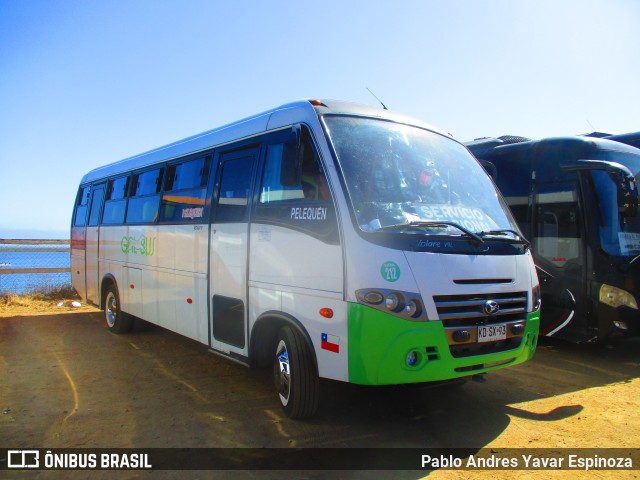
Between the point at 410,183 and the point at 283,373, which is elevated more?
the point at 410,183

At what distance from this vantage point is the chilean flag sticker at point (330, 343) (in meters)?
4.10

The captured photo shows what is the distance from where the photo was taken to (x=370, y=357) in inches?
153

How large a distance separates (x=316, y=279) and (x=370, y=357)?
846 millimetres

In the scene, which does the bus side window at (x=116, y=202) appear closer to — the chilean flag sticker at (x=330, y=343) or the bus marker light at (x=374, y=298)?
the chilean flag sticker at (x=330, y=343)

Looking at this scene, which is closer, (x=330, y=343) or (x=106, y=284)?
(x=330, y=343)

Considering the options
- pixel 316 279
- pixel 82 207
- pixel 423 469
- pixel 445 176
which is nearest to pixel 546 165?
pixel 445 176

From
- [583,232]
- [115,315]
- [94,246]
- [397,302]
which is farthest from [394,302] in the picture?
[94,246]

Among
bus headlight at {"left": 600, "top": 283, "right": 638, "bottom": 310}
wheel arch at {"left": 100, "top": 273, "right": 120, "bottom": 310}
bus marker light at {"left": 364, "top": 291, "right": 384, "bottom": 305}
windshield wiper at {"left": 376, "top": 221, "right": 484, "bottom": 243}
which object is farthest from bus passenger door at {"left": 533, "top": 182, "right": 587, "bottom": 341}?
wheel arch at {"left": 100, "top": 273, "right": 120, "bottom": 310}

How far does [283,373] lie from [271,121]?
8.46 feet

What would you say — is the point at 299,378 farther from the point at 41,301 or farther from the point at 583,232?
the point at 41,301

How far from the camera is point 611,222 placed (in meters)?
6.82

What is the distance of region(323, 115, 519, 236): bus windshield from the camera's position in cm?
424

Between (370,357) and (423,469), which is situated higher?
(370,357)

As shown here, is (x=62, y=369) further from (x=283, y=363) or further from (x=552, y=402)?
(x=552, y=402)
